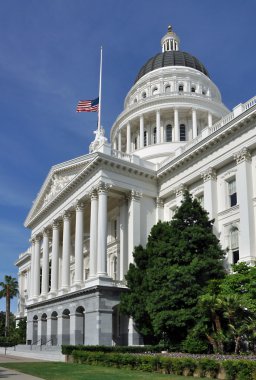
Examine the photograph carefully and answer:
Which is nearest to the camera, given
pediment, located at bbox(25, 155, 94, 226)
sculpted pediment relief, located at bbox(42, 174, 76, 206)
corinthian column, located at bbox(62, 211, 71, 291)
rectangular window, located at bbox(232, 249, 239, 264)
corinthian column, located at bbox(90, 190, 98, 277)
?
rectangular window, located at bbox(232, 249, 239, 264)

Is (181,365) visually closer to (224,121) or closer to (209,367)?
(209,367)

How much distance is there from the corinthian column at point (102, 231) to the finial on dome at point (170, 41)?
128ft

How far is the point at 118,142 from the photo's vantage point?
63250 millimetres

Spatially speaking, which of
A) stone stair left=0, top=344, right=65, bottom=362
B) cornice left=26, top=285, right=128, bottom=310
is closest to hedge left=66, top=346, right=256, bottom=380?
stone stair left=0, top=344, right=65, bottom=362

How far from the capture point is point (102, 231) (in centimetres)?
3950

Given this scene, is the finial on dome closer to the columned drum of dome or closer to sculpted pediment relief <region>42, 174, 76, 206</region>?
the columned drum of dome

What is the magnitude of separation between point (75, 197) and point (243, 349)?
23799 mm

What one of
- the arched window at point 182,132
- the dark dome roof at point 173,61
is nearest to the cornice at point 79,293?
the arched window at point 182,132

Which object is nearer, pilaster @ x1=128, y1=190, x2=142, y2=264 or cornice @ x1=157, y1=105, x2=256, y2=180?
cornice @ x1=157, y1=105, x2=256, y2=180

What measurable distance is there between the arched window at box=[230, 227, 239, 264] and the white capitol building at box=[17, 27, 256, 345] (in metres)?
0.07

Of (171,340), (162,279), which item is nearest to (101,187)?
(162,279)

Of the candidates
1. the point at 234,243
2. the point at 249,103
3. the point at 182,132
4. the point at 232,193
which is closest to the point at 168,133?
the point at 182,132

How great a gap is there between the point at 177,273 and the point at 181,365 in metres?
8.80

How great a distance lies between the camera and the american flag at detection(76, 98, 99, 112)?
47.9 m
